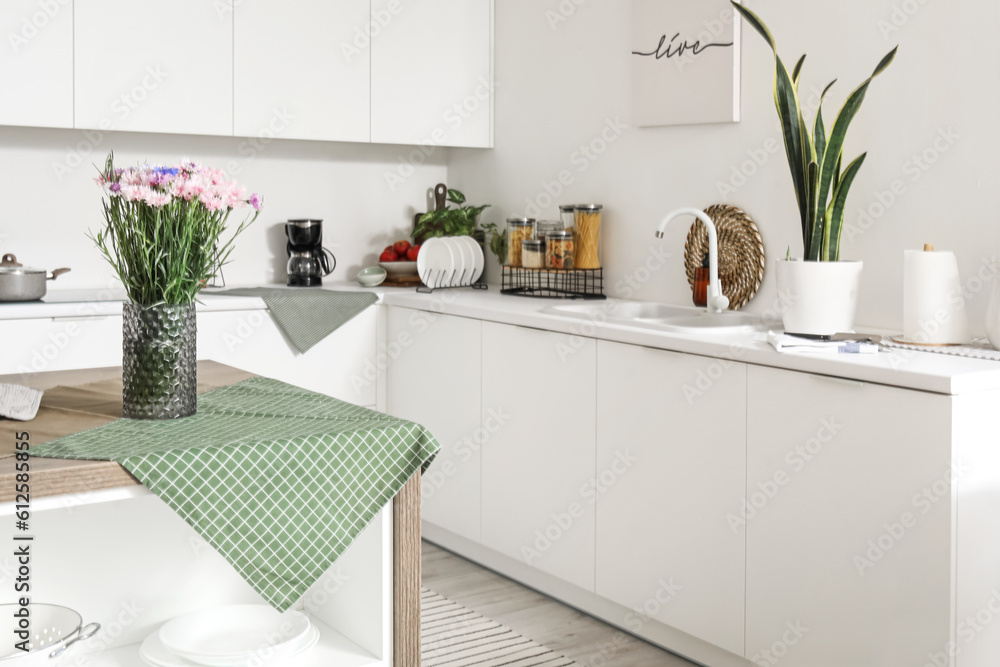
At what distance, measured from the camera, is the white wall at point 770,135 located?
8.18ft

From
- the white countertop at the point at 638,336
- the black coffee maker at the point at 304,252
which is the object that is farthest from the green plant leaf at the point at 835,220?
the black coffee maker at the point at 304,252

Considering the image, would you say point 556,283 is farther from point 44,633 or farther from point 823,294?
point 44,633

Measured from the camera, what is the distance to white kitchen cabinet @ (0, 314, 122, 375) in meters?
3.06

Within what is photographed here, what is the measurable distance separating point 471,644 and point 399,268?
1750 mm

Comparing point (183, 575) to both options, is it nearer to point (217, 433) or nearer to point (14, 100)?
point (217, 433)

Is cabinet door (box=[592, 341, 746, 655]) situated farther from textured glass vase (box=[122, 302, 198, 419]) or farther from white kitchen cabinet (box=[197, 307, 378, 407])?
textured glass vase (box=[122, 302, 198, 419])

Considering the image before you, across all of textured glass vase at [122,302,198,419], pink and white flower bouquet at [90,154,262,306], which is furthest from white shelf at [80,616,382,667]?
pink and white flower bouquet at [90,154,262,306]

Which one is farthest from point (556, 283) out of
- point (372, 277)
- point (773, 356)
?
point (773, 356)

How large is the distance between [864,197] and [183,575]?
2.00m

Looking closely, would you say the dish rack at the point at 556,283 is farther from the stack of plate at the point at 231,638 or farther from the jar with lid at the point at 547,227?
the stack of plate at the point at 231,638

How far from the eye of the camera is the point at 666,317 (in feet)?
10.5

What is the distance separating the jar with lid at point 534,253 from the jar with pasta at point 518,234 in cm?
6

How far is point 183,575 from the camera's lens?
1716mm

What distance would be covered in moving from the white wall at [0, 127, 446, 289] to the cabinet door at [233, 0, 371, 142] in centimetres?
36
